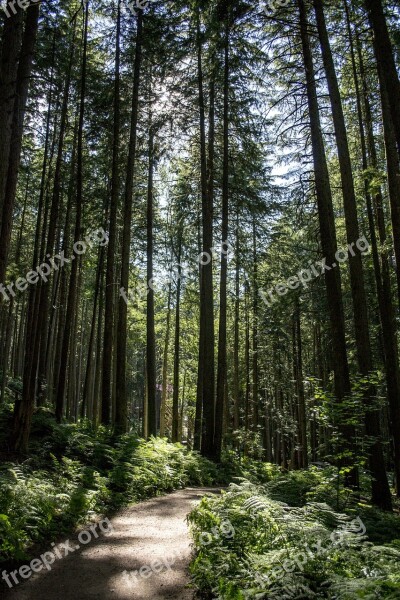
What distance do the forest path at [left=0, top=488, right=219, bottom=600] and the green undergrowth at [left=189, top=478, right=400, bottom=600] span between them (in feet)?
1.13

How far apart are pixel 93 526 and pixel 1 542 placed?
1.96 m

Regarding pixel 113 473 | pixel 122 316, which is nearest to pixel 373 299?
pixel 122 316

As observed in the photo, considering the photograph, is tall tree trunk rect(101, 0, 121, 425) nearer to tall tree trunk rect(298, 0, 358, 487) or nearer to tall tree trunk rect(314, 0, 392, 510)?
tall tree trunk rect(298, 0, 358, 487)

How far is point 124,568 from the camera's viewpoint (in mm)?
5102

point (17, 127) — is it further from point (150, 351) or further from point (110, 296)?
point (150, 351)

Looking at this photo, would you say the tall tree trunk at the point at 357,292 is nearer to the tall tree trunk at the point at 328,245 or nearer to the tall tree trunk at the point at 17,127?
the tall tree trunk at the point at 328,245

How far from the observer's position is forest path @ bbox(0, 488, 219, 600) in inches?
175

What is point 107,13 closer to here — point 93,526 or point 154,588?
point 93,526

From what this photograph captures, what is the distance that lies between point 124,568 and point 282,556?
7.05ft

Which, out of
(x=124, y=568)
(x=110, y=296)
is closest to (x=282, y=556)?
(x=124, y=568)

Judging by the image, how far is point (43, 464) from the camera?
333 inches

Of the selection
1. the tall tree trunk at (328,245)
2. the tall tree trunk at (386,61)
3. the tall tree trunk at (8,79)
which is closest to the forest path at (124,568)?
the tall tree trunk at (328,245)

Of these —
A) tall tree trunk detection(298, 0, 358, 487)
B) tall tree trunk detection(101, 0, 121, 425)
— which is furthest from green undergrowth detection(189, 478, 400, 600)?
tall tree trunk detection(101, 0, 121, 425)

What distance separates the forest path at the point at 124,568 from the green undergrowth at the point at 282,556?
345 mm
